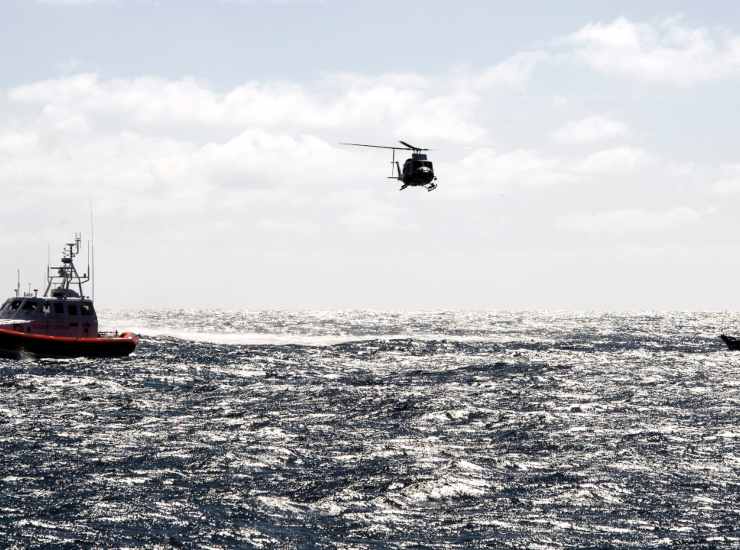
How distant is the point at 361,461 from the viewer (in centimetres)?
2400

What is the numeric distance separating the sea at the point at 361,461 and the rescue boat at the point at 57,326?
1268 millimetres

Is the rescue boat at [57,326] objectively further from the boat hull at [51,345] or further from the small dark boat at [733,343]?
the small dark boat at [733,343]

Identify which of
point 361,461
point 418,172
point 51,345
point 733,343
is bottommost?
point 361,461

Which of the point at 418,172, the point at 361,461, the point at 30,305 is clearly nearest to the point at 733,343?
the point at 418,172

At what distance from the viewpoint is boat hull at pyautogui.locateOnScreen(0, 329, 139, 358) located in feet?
155

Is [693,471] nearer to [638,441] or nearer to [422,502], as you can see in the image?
[638,441]

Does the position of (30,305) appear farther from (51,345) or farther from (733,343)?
(733,343)

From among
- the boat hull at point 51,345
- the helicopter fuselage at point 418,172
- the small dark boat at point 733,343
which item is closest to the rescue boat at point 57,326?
the boat hull at point 51,345

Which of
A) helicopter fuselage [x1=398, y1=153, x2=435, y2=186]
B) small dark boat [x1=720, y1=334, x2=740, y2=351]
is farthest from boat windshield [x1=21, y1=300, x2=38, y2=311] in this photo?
small dark boat [x1=720, y1=334, x2=740, y2=351]

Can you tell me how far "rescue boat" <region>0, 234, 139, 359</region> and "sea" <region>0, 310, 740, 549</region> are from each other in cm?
127

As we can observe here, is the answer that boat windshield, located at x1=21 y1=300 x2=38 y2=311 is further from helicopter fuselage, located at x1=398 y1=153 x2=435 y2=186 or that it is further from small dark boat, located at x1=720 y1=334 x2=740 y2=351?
small dark boat, located at x1=720 y1=334 x2=740 y2=351

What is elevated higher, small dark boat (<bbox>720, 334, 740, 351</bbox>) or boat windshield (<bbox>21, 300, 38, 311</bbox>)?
boat windshield (<bbox>21, 300, 38, 311</bbox>)

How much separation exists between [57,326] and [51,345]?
2272 millimetres

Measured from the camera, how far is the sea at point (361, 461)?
1719 centimetres
